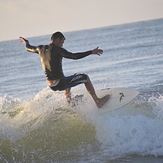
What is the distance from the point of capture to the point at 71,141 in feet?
24.1

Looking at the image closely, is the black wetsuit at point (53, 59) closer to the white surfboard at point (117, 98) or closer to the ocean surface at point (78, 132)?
the white surfboard at point (117, 98)

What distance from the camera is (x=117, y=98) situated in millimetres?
7824

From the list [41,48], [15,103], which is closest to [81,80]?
[41,48]

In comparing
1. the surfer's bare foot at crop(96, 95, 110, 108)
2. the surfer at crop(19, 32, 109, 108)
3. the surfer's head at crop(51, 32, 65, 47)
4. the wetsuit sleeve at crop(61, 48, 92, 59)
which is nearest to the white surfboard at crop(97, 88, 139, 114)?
the surfer's bare foot at crop(96, 95, 110, 108)

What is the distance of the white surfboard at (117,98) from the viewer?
25.0 ft

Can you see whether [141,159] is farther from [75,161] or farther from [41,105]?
[41,105]

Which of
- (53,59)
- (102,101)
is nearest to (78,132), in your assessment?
(102,101)

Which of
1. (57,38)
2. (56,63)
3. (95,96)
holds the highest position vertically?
(57,38)

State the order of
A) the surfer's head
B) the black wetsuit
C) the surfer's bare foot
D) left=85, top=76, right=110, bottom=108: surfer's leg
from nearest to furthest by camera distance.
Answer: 1. the black wetsuit
2. the surfer's head
3. left=85, top=76, right=110, bottom=108: surfer's leg
4. the surfer's bare foot

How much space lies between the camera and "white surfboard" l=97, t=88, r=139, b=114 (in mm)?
7629

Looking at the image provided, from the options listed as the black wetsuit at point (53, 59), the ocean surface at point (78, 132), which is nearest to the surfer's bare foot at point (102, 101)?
the ocean surface at point (78, 132)

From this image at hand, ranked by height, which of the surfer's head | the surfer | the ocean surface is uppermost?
the surfer's head

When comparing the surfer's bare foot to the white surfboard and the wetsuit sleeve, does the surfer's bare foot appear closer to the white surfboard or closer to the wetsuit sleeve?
the white surfboard

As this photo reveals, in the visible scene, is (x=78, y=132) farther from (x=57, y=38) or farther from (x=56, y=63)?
(x=57, y=38)
